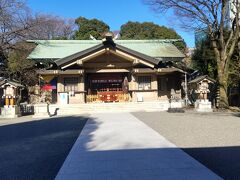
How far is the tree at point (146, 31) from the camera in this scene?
46625mm

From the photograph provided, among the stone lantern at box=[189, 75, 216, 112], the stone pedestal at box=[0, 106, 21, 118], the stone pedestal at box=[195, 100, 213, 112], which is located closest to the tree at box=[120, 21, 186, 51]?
the stone lantern at box=[189, 75, 216, 112]

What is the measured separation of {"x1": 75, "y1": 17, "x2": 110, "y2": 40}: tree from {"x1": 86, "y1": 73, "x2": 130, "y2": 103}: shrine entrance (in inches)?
857

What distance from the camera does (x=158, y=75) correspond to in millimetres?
25344

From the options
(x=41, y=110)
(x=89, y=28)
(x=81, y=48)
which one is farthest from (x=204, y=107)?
(x=89, y=28)

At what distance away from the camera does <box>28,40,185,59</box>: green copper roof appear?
25484mm

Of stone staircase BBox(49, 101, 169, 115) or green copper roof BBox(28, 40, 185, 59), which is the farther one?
green copper roof BBox(28, 40, 185, 59)

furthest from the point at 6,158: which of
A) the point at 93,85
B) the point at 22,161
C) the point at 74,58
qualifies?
the point at 93,85

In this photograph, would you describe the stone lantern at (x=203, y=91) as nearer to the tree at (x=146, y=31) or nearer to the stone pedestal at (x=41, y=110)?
the stone pedestal at (x=41, y=110)

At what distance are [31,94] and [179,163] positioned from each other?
3073 cm

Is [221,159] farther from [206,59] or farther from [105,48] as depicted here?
[206,59]

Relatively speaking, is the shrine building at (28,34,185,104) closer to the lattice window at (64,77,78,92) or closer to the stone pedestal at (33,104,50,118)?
the lattice window at (64,77,78,92)

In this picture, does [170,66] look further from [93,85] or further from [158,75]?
[93,85]

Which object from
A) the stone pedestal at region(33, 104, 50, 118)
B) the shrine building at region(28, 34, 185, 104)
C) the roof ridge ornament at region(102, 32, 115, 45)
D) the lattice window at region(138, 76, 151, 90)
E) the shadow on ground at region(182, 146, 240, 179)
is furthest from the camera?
the lattice window at region(138, 76, 151, 90)

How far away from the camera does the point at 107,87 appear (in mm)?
25922
